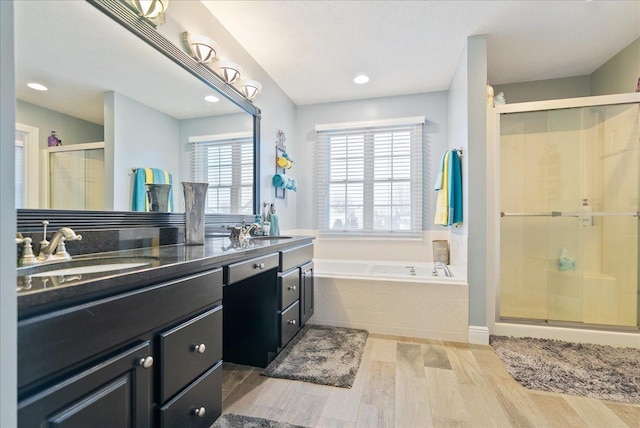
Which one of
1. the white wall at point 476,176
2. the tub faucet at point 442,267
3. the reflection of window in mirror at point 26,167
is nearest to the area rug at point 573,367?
the white wall at point 476,176

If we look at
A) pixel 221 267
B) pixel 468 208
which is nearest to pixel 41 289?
pixel 221 267

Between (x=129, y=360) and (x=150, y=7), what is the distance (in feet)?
5.56

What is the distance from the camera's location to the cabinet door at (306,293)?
7.60 feet

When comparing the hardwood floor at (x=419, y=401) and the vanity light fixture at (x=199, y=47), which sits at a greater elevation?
the vanity light fixture at (x=199, y=47)

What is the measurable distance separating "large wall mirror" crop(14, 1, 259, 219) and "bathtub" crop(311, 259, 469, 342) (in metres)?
1.58


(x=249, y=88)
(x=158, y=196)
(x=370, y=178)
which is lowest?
(x=158, y=196)

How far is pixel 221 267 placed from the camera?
1.28 meters

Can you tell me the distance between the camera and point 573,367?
1.96 m

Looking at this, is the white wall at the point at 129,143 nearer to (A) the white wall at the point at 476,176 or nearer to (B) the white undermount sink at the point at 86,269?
(B) the white undermount sink at the point at 86,269

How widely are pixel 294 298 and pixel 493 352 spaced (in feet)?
5.09

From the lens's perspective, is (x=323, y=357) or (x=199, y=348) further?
(x=323, y=357)

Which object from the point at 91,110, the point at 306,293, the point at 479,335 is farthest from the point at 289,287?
the point at 479,335

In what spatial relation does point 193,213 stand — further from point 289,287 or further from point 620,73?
point 620,73

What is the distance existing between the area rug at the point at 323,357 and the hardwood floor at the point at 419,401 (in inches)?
2.4
